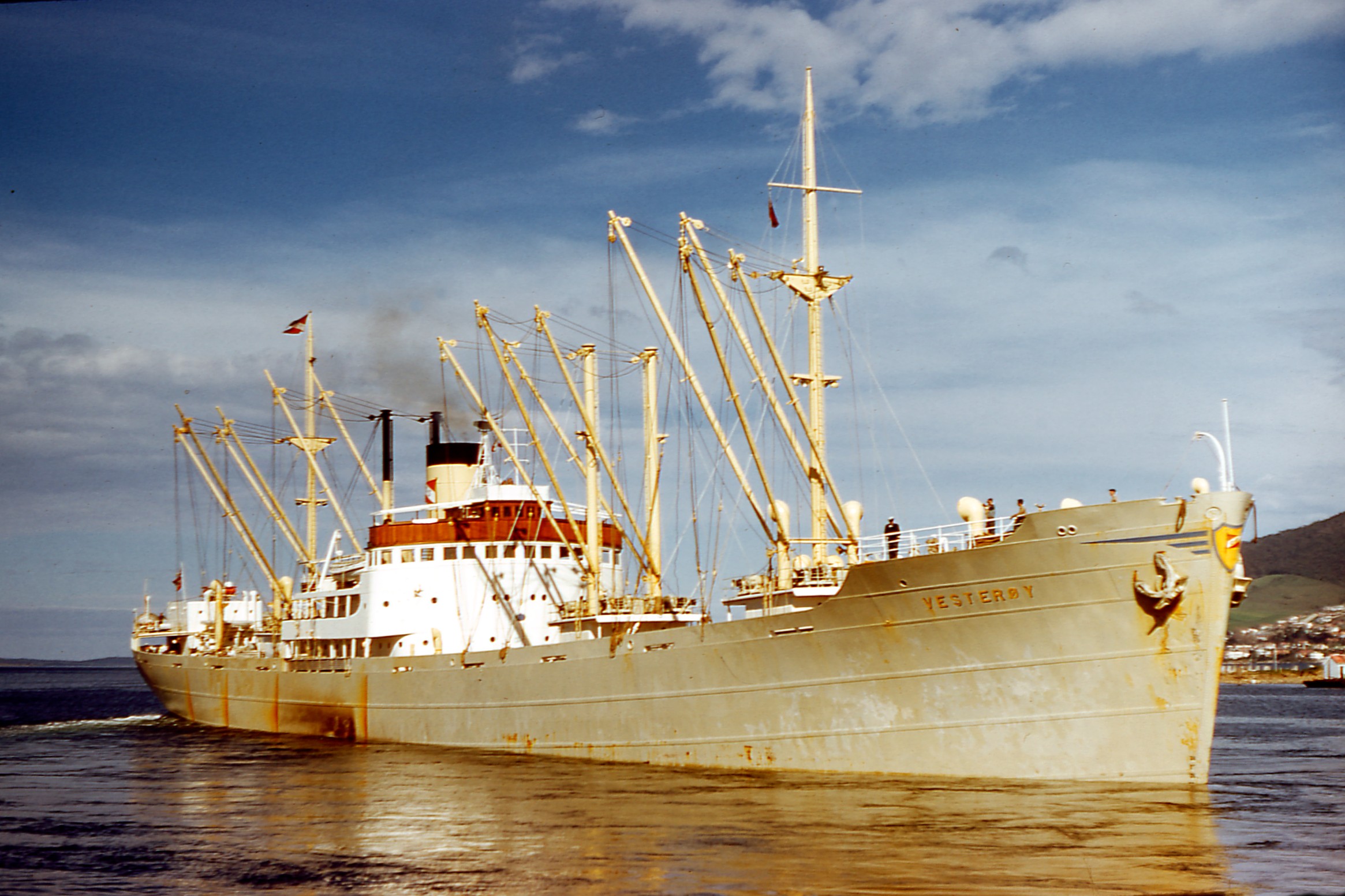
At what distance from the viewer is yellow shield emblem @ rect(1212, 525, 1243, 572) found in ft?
73.2

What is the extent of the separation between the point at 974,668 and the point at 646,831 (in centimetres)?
799

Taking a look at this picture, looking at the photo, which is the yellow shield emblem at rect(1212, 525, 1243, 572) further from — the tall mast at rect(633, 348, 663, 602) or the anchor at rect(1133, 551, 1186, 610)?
the tall mast at rect(633, 348, 663, 602)

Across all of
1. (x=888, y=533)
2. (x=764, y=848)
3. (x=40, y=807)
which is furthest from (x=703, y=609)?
(x=40, y=807)

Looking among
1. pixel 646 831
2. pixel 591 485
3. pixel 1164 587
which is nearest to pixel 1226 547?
pixel 1164 587

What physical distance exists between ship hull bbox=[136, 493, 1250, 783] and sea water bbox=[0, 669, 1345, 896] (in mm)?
719

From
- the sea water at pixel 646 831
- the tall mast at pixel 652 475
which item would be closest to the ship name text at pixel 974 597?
the sea water at pixel 646 831

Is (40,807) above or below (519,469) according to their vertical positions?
below

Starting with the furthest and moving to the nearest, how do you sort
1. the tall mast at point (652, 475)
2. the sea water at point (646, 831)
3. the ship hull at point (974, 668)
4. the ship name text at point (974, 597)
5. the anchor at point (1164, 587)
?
the tall mast at point (652, 475)
the ship name text at point (974, 597)
the ship hull at point (974, 668)
the anchor at point (1164, 587)
the sea water at point (646, 831)

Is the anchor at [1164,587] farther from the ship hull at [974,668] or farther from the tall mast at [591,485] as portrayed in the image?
the tall mast at [591,485]

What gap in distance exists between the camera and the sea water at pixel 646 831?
1647cm

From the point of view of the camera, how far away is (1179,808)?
829 inches

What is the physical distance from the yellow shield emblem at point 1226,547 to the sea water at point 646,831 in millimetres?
4514

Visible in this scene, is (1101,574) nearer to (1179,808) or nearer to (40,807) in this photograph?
(1179,808)

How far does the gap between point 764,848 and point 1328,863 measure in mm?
8383
